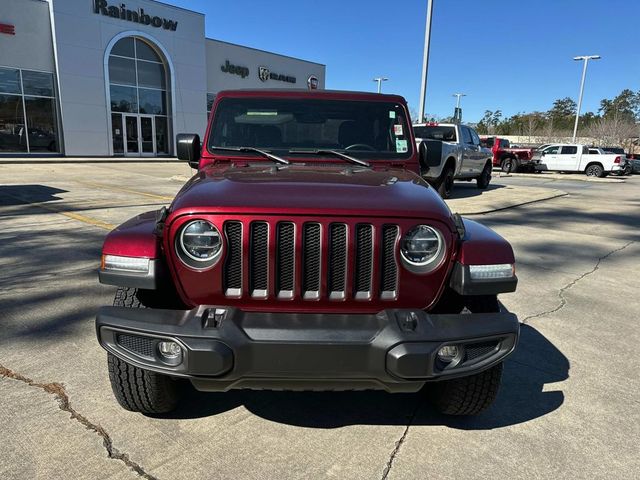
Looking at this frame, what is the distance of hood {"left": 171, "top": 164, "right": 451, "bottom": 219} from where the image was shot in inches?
84.5

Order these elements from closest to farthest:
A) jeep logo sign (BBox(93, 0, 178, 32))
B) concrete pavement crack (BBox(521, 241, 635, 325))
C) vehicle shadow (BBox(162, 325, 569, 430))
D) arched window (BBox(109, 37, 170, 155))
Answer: vehicle shadow (BBox(162, 325, 569, 430)) < concrete pavement crack (BBox(521, 241, 635, 325)) < jeep logo sign (BBox(93, 0, 178, 32)) < arched window (BBox(109, 37, 170, 155))

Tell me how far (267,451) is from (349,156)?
198 cm

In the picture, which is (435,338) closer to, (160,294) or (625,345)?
(160,294)

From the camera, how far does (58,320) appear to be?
3752 millimetres

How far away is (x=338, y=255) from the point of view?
2.17 meters

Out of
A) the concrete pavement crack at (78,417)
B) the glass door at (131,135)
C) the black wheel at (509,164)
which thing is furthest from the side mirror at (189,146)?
the glass door at (131,135)

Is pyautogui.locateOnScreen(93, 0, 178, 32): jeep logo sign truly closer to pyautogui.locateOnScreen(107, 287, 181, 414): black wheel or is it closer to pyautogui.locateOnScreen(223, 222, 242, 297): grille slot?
pyautogui.locateOnScreen(107, 287, 181, 414): black wheel

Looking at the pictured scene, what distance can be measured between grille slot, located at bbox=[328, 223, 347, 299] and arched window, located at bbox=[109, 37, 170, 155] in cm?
2656

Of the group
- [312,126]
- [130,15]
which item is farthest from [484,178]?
[130,15]

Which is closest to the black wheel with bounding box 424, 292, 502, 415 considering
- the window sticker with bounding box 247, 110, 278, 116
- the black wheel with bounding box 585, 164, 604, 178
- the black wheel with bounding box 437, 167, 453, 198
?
the window sticker with bounding box 247, 110, 278, 116

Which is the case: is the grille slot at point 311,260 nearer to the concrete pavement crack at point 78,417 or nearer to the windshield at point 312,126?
the concrete pavement crack at point 78,417

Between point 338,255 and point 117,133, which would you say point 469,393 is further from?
point 117,133

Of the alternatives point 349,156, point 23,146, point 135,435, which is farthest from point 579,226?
point 23,146

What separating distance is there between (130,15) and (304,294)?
1097 inches
